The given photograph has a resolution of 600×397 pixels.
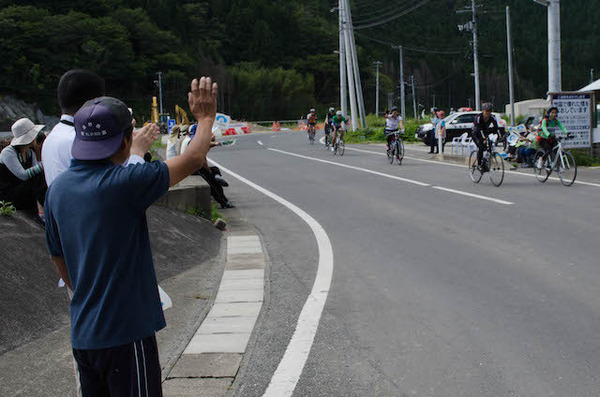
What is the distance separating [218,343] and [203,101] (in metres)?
2.62

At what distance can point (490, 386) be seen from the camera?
410 centimetres

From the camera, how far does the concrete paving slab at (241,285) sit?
6.76 meters

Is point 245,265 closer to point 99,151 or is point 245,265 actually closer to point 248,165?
point 99,151

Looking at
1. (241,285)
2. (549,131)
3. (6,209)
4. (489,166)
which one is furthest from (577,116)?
(6,209)

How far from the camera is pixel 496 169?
14891mm

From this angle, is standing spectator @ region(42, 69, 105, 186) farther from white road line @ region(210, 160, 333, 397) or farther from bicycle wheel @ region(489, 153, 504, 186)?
bicycle wheel @ region(489, 153, 504, 186)

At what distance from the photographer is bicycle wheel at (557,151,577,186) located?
45.8ft

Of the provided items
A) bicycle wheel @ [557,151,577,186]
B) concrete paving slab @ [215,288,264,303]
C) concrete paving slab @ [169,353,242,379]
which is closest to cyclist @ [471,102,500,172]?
bicycle wheel @ [557,151,577,186]

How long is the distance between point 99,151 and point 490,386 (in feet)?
8.68

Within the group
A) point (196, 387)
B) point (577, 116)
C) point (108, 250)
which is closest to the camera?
point (108, 250)

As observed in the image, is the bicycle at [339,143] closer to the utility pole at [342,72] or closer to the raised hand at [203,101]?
the utility pole at [342,72]

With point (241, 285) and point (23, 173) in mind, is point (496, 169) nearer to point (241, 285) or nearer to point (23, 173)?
point (241, 285)

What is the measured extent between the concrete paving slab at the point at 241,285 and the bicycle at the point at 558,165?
9.00 m

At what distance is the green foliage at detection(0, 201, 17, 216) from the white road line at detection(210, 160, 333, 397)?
2842 mm
